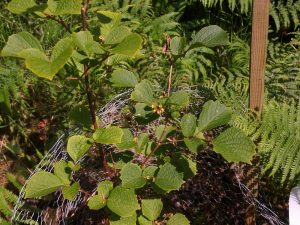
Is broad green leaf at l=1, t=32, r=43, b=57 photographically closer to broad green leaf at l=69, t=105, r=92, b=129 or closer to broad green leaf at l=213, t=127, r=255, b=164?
broad green leaf at l=69, t=105, r=92, b=129

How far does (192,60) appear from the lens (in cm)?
291

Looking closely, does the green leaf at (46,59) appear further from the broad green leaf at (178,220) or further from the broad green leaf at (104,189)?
the broad green leaf at (178,220)

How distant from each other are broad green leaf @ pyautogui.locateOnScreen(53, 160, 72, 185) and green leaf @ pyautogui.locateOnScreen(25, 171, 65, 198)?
0.06ft

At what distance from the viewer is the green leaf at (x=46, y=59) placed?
103cm

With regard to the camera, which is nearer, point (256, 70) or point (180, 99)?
point (180, 99)

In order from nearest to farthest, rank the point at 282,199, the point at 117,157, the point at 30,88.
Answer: the point at 117,157, the point at 282,199, the point at 30,88

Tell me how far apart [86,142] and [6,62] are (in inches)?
65.6

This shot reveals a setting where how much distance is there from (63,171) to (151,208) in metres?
0.28

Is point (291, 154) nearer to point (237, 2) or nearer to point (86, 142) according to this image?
point (86, 142)

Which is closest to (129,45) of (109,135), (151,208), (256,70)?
(109,135)

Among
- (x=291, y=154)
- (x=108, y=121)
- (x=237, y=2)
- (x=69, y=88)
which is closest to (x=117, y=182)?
(x=108, y=121)

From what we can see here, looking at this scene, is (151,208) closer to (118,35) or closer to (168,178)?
(168,178)

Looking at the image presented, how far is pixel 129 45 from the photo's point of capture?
1114 mm

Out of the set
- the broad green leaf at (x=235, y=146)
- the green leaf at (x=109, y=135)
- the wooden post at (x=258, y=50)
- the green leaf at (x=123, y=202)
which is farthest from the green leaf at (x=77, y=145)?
the wooden post at (x=258, y=50)
